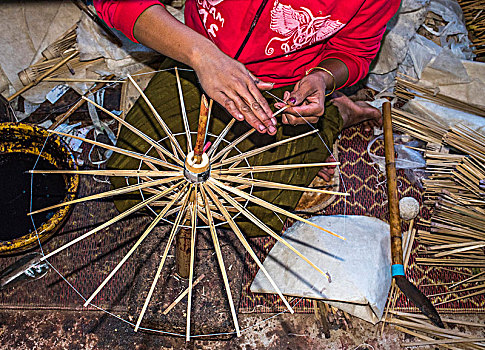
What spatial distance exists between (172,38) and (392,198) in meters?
1.50

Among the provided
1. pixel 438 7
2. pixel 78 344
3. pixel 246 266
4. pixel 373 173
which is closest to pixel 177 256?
pixel 246 266

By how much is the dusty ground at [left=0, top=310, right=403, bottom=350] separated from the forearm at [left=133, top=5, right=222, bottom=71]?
132 cm

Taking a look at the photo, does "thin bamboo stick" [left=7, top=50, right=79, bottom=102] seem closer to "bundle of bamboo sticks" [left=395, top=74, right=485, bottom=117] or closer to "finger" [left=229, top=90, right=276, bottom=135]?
"finger" [left=229, top=90, right=276, bottom=135]

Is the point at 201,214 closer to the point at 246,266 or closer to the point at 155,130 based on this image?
the point at 155,130

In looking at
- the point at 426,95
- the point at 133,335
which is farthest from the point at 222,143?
the point at 426,95

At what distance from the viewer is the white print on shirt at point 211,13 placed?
63.6 inches

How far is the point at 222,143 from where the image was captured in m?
1.89

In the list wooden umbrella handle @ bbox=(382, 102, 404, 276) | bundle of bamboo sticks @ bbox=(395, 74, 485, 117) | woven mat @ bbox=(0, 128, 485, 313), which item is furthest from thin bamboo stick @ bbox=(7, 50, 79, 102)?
bundle of bamboo sticks @ bbox=(395, 74, 485, 117)

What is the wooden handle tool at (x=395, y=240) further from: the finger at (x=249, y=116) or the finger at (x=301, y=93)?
the finger at (x=249, y=116)

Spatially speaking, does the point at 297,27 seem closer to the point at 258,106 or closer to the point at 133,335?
the point at 258,106

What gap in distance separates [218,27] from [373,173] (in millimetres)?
1383

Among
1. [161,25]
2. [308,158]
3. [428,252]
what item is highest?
[161,25]

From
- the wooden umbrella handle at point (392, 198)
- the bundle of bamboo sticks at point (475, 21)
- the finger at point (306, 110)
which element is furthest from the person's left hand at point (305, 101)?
the bundle of bamboo sticks at point (475, 21)

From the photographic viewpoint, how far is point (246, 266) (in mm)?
2166
